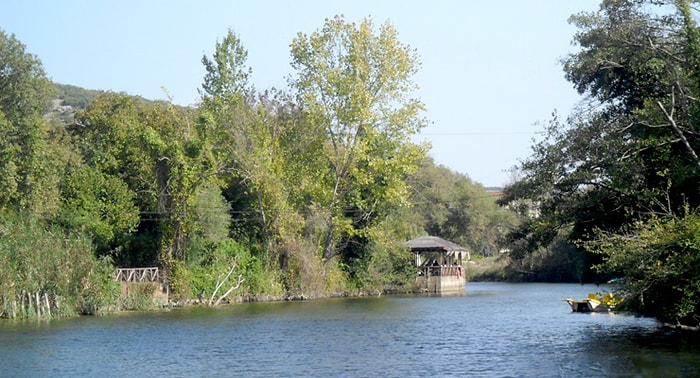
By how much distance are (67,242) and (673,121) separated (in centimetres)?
2747

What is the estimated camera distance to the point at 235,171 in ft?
190

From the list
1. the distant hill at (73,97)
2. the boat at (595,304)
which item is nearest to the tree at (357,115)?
the boat at (595,304)

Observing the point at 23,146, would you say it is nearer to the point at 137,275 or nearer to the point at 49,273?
the point at 137,275

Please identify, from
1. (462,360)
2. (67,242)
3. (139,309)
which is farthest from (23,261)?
(462,360)

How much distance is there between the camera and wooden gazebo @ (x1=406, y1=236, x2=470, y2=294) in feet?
239

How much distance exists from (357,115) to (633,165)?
29706 mm

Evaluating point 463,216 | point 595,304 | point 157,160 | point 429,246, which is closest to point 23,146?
point 157,160

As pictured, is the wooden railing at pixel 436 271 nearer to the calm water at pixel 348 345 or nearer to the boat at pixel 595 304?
the calm water at pixel 348 345

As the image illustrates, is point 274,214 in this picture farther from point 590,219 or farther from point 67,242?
point 590,219

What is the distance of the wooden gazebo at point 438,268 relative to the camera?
239ft

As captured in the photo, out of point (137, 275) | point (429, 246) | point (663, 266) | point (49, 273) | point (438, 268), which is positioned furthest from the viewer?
point (438, 268)

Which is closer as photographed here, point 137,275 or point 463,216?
point 137,275

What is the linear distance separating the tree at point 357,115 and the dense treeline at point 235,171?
9 cm

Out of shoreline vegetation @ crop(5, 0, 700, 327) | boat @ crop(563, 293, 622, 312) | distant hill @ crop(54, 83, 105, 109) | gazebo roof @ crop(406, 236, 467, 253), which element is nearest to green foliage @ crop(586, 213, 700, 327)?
shoreline vegetation @ crop(5, 0, 700, 327)
